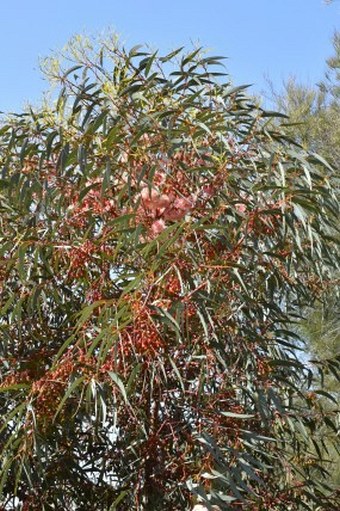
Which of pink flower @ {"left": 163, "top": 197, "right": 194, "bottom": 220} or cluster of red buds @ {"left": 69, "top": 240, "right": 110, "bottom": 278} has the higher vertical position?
pink flower @ {"left": 163, "top": 197, "right": 194, "bottom": 220}

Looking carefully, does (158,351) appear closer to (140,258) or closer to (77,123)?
(140,258)

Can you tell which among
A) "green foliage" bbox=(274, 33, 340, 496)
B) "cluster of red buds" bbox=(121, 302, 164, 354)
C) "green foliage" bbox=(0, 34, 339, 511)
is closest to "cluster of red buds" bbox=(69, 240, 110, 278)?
"green foliage" bbox=(0, 34, 339, 511)

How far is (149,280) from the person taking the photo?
220 centimetres

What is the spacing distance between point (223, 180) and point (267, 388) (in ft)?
1.72

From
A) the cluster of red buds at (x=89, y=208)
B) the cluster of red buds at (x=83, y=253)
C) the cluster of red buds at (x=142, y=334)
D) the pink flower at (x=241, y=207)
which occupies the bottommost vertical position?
the cluster of red buds at (x=142, y=334)

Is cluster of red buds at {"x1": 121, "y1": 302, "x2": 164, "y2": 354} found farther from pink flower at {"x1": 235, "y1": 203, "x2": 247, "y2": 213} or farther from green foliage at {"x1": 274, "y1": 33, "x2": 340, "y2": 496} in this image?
green foliage at {"x1": 274, "y1": 33, "x2": 340, "y2": 496}

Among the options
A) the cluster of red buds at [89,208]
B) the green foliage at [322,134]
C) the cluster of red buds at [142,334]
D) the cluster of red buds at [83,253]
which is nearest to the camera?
the cluster of red buds at [142,334]

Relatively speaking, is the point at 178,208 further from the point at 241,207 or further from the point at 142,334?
the point at 142,334

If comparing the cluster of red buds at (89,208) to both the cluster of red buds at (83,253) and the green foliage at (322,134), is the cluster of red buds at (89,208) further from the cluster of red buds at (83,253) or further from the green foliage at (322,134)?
the green foliage at (322,134)

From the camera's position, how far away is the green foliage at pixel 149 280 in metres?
2.24

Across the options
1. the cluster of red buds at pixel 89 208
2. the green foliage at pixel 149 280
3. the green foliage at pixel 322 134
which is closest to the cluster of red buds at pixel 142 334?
the green foliage at pixel 149 280

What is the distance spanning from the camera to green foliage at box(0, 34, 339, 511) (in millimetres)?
2242

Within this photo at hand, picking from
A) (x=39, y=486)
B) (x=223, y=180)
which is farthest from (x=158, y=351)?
(x=39, y=486)

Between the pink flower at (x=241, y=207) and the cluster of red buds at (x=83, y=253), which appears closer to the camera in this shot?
the cluster of red buds at (x=83, y=253)
